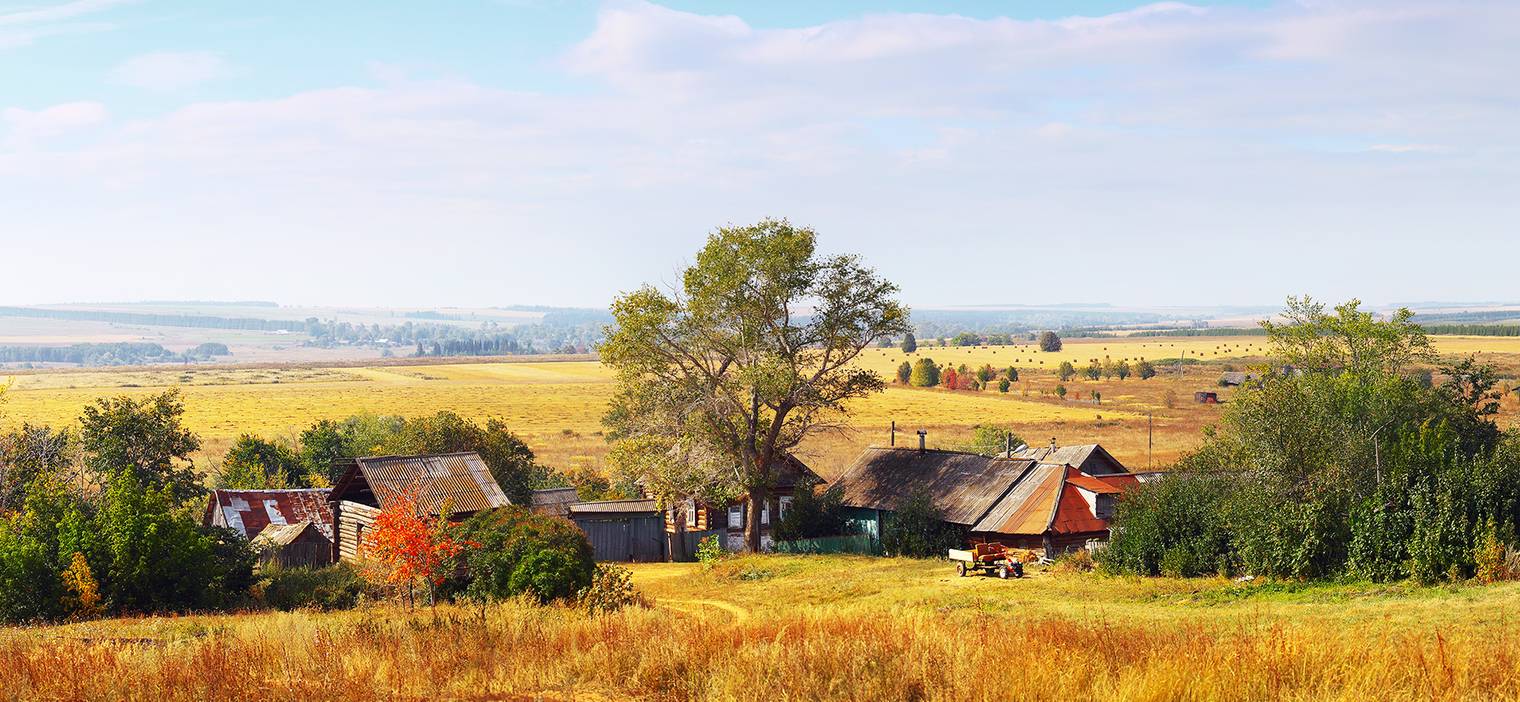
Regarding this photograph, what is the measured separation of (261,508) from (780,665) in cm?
4178

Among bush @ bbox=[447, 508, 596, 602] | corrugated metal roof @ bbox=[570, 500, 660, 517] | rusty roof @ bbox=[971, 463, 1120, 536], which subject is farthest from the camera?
corrugated metal roof @ bbox=[570, 500, 660, 517]

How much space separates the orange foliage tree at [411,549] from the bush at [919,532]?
20739 mm

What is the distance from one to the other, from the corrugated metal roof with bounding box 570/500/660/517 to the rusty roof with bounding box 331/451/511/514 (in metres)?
7.07

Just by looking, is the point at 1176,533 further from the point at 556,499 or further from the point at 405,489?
the point at 556,499

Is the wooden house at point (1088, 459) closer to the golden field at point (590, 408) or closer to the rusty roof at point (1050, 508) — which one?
the rusty roof at point (1050, 508)

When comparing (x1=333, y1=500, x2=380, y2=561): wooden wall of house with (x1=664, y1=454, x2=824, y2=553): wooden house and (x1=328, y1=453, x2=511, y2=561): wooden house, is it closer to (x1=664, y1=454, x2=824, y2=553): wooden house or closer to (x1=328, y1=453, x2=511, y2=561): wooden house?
Answer: (x1=328, y1=453, x2=511, y2=561): wooden house

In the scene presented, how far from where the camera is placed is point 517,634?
13.3m

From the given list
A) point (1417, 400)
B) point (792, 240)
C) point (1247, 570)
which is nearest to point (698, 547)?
point (792, 240)

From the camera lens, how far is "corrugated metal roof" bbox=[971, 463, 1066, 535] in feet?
137

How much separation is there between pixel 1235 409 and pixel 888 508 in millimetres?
15307

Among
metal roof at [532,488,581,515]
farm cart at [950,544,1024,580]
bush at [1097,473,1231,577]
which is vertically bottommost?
metal roof at [532,488,581,515]

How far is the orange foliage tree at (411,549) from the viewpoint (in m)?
28.3

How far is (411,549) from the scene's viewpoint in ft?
93.5

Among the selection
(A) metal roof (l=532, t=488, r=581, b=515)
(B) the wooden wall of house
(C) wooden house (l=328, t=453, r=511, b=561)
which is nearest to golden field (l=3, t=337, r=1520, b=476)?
(A) metal roof (l=532, t=488, r=581, b=515)
